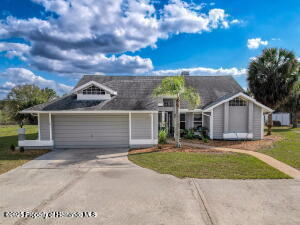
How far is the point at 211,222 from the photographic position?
366 centimetres

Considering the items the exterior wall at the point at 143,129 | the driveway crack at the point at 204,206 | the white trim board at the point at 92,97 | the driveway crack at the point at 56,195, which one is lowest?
the driveway crack at the point at 56,195

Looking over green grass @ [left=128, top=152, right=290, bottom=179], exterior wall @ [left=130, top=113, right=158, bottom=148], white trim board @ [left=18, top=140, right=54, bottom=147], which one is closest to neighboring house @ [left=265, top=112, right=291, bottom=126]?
green grass @ [left=128, top=152, right=290, bottom=179]

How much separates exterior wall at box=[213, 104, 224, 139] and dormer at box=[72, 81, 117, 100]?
816 centimetres

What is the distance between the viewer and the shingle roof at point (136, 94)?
1132cm

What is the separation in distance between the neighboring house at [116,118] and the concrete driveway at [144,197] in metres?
4.42

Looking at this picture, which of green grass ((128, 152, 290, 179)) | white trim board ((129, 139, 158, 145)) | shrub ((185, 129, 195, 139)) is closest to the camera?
green grass ((128, 152, 290, 179))

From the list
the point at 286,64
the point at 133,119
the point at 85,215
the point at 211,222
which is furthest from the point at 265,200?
the point at 286,64

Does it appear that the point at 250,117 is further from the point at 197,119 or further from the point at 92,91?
the point at 92,91

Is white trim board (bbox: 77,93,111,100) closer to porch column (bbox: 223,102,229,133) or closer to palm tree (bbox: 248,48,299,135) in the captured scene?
porch column (bbox: 223,102,229,133)

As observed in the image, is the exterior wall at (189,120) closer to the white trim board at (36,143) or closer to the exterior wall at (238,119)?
the exterior wall at (238,119)

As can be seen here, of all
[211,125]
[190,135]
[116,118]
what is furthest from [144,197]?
[211,125]

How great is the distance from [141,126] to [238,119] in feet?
26.3

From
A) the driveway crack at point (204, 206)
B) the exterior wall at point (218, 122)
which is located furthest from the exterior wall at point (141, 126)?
the driveway crack at point (204, 206)

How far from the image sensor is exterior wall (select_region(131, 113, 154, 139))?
11.4 metres
